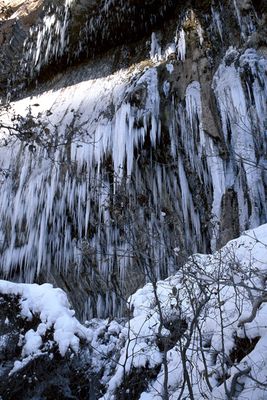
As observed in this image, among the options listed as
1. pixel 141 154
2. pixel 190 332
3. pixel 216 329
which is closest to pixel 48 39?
pixel 141 154

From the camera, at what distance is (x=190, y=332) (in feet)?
9.75

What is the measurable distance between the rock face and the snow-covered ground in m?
2.07

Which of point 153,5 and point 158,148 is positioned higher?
point 153,5

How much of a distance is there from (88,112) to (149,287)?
17.4 feet

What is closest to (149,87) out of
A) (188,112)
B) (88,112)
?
(188,112)

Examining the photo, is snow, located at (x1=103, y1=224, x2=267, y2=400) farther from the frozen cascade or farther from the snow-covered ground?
the frozen cascade

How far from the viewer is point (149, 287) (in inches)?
204

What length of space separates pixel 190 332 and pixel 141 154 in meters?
5.49

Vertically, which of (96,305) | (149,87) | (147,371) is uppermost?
(149,87)

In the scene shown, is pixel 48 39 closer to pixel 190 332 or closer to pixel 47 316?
pixel 47 316

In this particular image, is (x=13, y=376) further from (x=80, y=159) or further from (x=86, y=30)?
(x=86, y=30)

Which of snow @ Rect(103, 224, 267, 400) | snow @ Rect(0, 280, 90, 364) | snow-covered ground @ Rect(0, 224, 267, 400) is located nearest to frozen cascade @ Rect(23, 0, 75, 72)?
snow-covered ground @ Rect(0, 224, 267, 400)

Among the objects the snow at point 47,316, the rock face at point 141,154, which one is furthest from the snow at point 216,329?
the rock face at point 141,154

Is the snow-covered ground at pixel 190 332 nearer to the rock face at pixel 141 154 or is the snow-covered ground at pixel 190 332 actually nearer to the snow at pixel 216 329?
the snow at pixel 216 329
